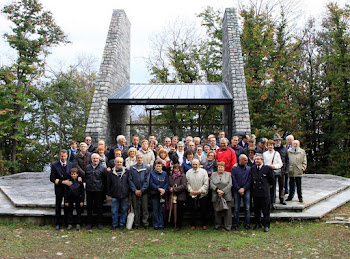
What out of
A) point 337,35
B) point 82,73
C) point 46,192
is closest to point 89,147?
point 46,192

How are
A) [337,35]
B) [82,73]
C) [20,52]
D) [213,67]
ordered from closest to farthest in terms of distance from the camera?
[20,52], [337,35], [213,67], [82,73]

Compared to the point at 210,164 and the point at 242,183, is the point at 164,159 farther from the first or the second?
the point at 242,183

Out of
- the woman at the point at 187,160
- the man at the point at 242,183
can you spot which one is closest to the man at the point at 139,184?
the woman at the point at 187,160

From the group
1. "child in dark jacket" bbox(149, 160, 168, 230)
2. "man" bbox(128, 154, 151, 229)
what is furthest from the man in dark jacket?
"child in dark jacket" bbox(149, 160, 168, 230)

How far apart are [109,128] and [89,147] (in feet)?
11.7

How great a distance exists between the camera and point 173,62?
21.0 metres

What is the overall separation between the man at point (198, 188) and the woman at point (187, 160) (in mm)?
223

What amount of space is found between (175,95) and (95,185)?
602 centimetres

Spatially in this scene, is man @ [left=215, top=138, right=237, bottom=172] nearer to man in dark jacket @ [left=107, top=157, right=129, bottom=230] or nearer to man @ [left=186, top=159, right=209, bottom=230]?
man @ [left=186, top=159, right=209, bottom=230]

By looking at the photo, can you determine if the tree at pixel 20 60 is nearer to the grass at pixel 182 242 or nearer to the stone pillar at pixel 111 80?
the stone pillar at pixel 111 80

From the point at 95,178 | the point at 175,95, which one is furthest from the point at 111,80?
the point at 95,178

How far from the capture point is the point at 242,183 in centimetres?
588

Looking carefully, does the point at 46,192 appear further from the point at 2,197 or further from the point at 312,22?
the point at 312,22

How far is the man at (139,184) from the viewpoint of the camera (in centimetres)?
593
